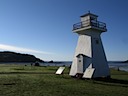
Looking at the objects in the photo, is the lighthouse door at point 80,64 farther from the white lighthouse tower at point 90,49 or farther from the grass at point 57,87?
the grass at point 57,87

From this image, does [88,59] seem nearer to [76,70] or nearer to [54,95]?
[76,70]

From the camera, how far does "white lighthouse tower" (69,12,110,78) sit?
26900mm

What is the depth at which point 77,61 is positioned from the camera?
93.8 feet

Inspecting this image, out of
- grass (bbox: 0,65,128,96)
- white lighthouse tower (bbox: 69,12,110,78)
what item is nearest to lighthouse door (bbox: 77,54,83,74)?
white lighthouse tower (bbox: 69,12,110,78)

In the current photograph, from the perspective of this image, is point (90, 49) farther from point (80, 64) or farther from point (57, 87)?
point (57, 87)

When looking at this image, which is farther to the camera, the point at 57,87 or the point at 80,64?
Result: the point at 80,64

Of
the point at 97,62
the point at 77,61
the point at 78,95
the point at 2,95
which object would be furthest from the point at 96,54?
the point at 2,95

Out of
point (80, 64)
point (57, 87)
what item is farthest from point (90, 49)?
point (57, 87)

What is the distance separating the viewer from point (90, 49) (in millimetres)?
27062

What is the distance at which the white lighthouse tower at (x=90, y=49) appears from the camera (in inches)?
1059

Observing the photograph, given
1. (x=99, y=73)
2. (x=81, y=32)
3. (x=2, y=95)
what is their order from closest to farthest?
(x=2, y=95) → (x=99, y=73) → (x=81, y=32)

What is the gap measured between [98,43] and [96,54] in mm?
1818

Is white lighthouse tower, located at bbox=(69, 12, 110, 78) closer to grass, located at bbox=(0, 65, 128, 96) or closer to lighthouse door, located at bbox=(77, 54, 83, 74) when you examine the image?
lighthouse door, located at bbox=(77, 54, 83, 74)

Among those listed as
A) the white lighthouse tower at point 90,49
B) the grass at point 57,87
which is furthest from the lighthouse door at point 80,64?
the grass at point 57,87
